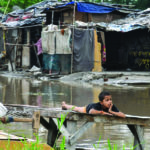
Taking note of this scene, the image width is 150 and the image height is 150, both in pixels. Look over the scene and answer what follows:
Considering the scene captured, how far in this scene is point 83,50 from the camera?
70.1 ft

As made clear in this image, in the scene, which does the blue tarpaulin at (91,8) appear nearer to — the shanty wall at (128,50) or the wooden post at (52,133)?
the shanty wall at (128,50)

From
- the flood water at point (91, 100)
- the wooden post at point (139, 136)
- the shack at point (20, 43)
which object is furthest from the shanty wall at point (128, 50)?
the wooden post at point (139, 136)

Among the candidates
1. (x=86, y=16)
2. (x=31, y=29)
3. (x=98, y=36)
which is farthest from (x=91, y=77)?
(x=31, y=29)

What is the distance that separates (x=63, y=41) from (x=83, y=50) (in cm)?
120

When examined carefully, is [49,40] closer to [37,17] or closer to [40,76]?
[40,76]

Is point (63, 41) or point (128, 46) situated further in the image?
point (128, 46)

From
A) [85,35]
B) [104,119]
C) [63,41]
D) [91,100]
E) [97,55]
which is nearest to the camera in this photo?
[104,119]

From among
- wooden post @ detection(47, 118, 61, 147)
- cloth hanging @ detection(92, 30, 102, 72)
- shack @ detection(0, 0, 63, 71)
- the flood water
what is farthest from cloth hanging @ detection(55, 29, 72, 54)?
wooden post @ detection(47, 118, 61, 147)

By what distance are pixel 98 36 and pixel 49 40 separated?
273 centimetres

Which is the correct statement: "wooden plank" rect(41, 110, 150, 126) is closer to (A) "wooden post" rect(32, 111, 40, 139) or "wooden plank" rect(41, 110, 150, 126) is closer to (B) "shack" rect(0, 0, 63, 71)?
(A) "wooden post" rect(32, 111, 40, 139)

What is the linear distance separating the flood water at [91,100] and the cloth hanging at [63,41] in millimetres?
3752

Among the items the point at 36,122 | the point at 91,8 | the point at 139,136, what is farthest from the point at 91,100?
A: the point at 91,8

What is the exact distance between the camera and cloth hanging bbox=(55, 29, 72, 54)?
69.9 ft

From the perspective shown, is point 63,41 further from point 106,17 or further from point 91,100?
point 91,100
